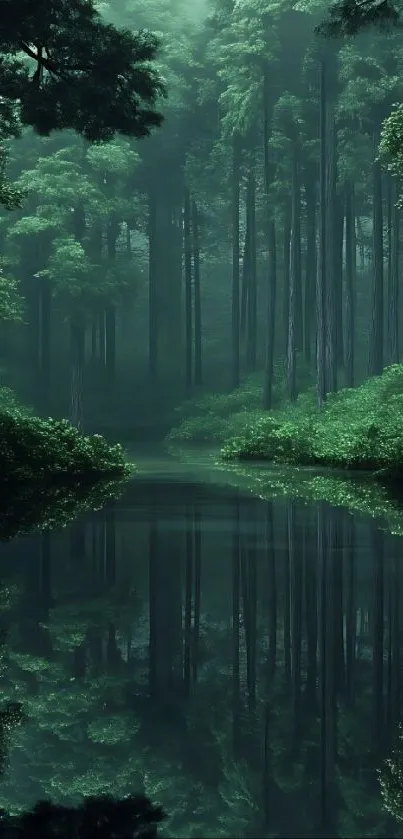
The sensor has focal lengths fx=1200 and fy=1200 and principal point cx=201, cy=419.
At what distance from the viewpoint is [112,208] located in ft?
190

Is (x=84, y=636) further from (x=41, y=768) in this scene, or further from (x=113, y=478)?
(x=113, y=478)

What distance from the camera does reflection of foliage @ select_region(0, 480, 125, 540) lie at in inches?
567

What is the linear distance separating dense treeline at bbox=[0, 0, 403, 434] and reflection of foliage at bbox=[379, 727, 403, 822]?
133 ft

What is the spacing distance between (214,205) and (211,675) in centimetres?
7003

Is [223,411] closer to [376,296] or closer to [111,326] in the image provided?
[111,326]

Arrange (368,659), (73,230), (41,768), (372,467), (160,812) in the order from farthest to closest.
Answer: (73,230) < (372,467) < (368,659) < (41,768) < (160,812)

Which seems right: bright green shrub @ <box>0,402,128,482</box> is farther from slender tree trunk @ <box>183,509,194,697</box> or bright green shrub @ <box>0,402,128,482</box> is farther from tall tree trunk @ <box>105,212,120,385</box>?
tall tree trunk @ <box>105,212,120,385</box>

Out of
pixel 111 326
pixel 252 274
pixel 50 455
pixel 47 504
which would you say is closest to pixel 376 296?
pixel 252 274

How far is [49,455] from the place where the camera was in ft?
73.6

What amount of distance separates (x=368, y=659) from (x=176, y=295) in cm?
6081

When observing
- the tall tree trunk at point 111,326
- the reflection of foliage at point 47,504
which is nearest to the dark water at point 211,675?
the reflection of foliage at point 47,504

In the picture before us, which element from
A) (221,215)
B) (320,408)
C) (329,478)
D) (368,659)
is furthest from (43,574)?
(221,215)

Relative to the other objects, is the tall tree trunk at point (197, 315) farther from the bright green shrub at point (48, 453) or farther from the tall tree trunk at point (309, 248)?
the bright green shrub at point (48, 453)

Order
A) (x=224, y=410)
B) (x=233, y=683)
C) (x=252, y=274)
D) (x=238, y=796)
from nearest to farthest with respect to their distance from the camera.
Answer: (x=238, y=796) < (x=233, y=683) < (x=224, y=410) < (x=252, y=274)
